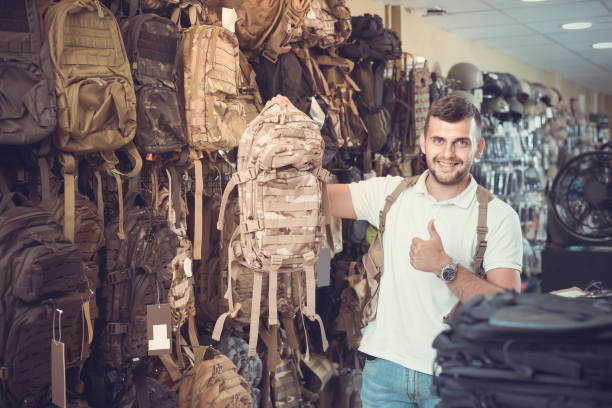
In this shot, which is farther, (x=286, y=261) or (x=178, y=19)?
(x=178, y=19)

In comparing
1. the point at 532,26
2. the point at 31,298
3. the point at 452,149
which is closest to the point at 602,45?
the point at 532,26

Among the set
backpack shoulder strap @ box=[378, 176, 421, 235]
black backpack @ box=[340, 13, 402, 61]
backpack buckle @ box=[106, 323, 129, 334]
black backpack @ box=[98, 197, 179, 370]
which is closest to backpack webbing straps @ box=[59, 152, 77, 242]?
black backpack @ box=[98, 197, 179, 370]

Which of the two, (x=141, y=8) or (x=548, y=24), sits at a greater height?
(x=548, y=24)

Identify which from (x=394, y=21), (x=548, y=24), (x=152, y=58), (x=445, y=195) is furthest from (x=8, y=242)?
(x=548, y=24)

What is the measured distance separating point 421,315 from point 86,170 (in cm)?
175

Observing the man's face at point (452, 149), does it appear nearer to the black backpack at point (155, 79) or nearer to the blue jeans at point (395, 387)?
the blue jeans at point (395, 387)

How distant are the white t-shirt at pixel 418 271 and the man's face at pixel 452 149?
0.09 meters

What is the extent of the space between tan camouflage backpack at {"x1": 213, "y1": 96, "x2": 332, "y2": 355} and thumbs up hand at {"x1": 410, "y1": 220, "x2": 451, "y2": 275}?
2.45 feet

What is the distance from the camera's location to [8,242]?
8.21 ft

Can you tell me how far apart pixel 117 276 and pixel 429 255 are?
1.46 meters

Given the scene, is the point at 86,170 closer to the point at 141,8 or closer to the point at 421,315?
the point at 141,8

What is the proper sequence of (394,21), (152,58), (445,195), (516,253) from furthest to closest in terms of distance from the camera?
(394,21), (152,58), (445,195), (516,253)

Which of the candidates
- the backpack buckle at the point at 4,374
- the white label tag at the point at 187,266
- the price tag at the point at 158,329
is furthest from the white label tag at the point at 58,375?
the white label tag at the point at 187,266

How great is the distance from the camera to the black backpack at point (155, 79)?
121 inches
